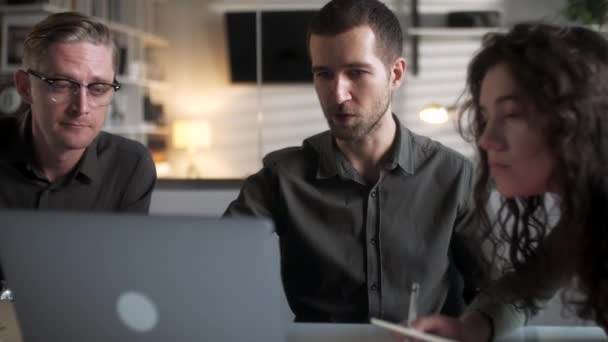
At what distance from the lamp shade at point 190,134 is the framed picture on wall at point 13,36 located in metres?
1.67

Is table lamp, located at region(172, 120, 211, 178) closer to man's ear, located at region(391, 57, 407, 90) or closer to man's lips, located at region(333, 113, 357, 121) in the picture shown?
man's ear, located at region(391, 57, 407, 90)

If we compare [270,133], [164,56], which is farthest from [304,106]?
[164,56]

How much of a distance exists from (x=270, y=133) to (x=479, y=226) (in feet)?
16.1

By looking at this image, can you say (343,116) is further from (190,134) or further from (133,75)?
(190,134)

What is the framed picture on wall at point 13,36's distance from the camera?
4891 millimetres

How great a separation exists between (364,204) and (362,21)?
1.35 ft

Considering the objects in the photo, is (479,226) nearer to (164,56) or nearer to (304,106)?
(304,106)

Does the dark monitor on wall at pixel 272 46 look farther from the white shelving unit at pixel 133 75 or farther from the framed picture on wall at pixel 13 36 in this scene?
the framed picture on wall at pixel 13 36

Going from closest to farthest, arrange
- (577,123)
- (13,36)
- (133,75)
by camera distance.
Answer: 1. (577,123)
2. (13,36)
3. (133,75)

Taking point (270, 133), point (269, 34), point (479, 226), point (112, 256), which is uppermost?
point (269, 34)

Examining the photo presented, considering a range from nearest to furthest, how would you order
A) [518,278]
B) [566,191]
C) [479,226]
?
[566,191] → [518,278] → [479,226]

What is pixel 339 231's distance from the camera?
1.47m

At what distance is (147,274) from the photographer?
775 millimetres

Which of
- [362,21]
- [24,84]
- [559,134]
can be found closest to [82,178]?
[24,84]
